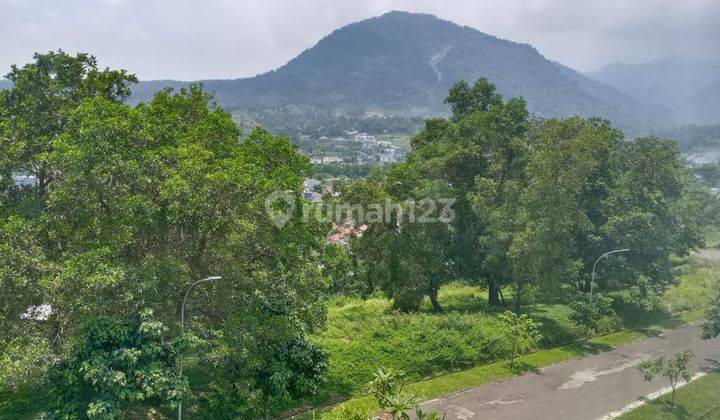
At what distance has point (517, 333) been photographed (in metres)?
28.7

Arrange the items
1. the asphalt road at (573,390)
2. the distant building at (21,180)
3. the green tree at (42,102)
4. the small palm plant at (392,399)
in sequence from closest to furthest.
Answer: the small palm plant at (392,399) < the green tree at (42,102) < the distant building at (21,180) < the asphalt road at (573,390)

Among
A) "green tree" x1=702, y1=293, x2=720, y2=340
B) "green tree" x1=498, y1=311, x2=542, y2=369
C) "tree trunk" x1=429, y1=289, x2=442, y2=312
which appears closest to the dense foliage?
"tree trunk" x1=429, y1=289, x2=442, y2=312

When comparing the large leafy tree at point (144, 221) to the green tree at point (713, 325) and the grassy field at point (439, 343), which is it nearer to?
the grassy field at point (439, 343)

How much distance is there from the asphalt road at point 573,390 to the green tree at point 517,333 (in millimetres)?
1893

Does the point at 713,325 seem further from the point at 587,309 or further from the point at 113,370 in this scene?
the point at 113,370

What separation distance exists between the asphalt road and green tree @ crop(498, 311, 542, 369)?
1.89 meters

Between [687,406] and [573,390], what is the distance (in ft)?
15.8

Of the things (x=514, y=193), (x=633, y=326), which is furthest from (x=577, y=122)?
(x=633, y=326)

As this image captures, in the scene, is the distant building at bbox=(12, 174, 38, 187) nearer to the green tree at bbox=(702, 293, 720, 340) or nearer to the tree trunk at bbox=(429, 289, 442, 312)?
the tree trunk at bbox=(429, 289, 442, 312)

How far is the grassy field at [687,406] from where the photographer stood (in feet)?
72.4

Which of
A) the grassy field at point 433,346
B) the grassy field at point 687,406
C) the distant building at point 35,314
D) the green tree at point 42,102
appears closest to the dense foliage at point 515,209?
the grassy field at point 433,346

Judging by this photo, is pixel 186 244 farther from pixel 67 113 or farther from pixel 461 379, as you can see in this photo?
pixel 461 379

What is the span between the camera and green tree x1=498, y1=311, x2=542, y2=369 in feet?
92.9

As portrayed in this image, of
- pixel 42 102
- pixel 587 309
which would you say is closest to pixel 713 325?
pixel 587 309
